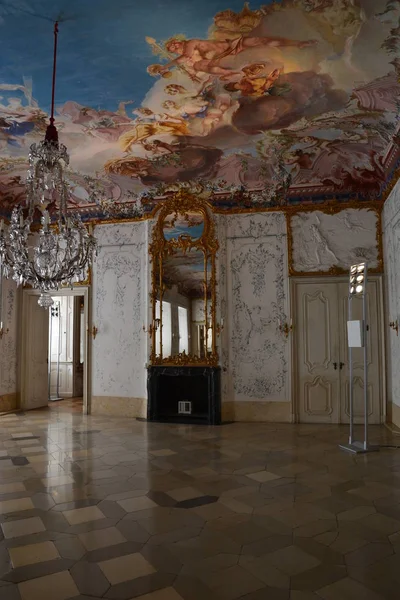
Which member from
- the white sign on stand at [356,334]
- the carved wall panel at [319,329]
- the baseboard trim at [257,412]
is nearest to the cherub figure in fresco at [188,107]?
the white sign on stand at [356,334]

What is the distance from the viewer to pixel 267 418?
8547mm

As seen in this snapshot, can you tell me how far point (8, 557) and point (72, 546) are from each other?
0.41 meters

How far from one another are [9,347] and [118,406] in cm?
259

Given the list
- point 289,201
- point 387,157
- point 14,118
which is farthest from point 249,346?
point 14,118

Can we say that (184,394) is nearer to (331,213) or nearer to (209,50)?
(331,213)

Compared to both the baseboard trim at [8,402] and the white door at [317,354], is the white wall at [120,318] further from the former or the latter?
the white door at [317,354]

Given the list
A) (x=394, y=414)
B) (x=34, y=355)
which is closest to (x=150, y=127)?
(x=34, y=355)

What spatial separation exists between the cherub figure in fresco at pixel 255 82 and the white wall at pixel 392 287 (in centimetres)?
280

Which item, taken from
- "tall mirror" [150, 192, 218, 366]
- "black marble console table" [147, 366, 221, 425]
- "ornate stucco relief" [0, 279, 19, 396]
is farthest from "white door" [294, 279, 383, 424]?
"ornate stucco relief" [0, 279, 19, 396]

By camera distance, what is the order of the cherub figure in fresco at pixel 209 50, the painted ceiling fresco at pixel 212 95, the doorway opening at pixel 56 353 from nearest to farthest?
the painted ceiling fresco at pixel 212 95 < the cherub figure in fresco at pixel 209 50 < the doorway opening at pixel 56 353

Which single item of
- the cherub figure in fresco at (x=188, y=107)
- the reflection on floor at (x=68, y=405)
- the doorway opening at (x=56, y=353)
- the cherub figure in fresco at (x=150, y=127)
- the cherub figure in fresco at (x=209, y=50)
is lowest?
the reflection on floor at (x=68, y=405)

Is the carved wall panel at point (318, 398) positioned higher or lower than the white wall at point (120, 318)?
lower

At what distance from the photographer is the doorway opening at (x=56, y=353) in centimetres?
993

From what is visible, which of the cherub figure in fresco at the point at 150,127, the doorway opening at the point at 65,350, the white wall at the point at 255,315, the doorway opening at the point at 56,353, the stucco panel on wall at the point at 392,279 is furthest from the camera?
the doorway opening at the point at 65,350
